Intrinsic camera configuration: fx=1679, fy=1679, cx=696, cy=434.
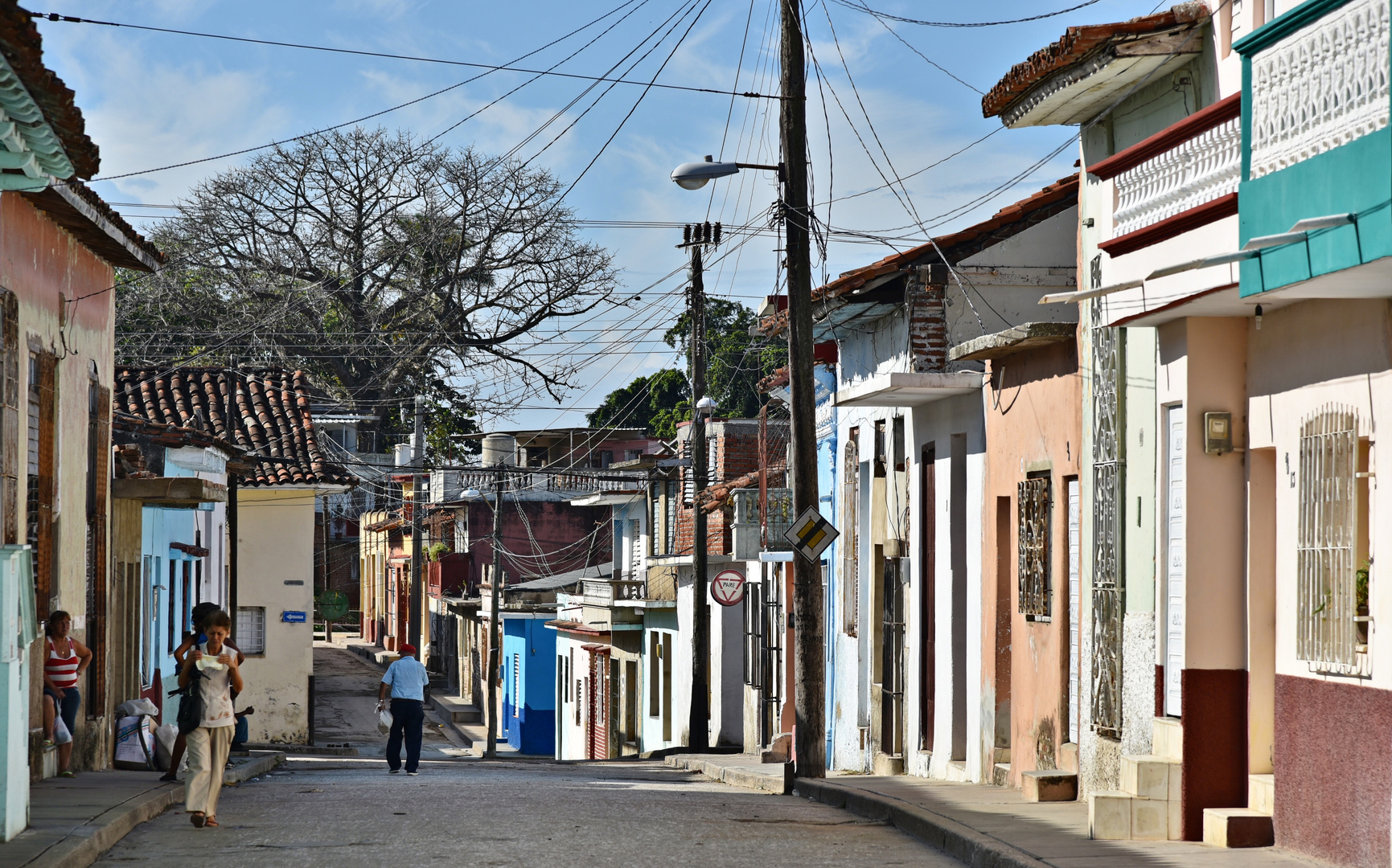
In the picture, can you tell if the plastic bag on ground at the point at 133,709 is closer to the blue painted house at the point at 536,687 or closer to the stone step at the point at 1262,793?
the stone step at the point at 1262,793

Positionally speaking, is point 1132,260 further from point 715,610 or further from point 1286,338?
point 715,610

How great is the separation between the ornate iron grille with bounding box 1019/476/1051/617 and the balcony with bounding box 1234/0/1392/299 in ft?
18.8

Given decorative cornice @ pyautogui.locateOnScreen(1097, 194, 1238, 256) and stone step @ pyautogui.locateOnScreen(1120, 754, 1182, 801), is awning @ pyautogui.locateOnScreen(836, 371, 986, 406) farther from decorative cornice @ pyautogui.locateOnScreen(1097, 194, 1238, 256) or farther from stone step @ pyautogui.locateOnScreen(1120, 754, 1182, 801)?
stone step @ pyautogui.locateOnScreen(1120, 754, 1182, 801)

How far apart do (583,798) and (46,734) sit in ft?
15.0

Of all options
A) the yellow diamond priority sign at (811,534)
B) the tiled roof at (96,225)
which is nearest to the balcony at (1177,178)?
the yellow diamond priority sign at (811,534)

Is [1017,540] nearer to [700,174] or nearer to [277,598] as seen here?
[700,174]

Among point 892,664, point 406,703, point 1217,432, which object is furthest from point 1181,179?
point 406,703

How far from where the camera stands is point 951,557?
17.5 m

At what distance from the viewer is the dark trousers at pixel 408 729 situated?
63.6ft

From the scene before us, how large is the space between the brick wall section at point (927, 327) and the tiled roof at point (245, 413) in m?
15.1

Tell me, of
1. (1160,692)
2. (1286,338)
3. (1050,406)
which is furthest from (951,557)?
(1286,338)

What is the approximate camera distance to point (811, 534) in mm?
16922

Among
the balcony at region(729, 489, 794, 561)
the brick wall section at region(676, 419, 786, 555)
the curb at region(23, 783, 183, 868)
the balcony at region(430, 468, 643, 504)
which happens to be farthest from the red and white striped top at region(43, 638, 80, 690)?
the balcony at region(430, 468, 643, 504)

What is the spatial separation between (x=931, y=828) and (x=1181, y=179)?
464cm
